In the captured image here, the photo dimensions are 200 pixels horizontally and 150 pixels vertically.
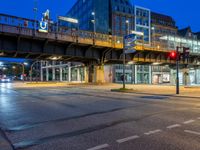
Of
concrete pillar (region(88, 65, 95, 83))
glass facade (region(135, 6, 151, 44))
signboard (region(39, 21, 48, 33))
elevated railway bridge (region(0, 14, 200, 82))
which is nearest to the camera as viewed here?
elevated railway bridge (region(0, 14, 200, 82))

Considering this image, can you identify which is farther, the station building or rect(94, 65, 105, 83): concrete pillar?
the station building

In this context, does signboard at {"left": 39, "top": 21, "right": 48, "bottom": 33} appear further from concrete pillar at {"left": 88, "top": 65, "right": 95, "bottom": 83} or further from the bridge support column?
concrete pillar at {"left": 88, "top": 65, "right": 95, "bottom": 83}

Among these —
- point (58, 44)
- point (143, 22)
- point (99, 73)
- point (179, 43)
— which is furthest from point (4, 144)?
point (143, 22)

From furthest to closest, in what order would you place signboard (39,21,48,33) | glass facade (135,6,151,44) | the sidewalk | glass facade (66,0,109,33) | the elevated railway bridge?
glass facade (135,6,151,44)
glass facade (66,0,109,33)
signboard (39,21,48,33)
the elevated railway bridge
the sidewalk

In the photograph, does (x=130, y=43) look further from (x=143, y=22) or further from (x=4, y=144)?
(x=143, y=22)

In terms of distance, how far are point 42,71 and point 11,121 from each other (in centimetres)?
10014

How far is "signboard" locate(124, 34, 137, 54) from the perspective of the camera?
79.6 feet

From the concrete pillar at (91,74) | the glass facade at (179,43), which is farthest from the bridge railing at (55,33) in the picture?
the glass facade at (179,43)

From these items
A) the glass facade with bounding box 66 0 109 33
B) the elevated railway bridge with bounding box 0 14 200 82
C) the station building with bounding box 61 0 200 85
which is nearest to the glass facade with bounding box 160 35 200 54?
the station building with bounding box 61 0 200 85

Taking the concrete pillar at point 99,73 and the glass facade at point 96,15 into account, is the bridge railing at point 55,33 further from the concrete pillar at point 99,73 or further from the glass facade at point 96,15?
the glass facade at point 96,15

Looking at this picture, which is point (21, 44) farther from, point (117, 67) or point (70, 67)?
point (70, 67)

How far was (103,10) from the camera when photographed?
222ft

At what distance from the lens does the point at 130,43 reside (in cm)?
2462

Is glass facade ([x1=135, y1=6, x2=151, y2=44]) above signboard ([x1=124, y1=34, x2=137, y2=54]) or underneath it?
above
